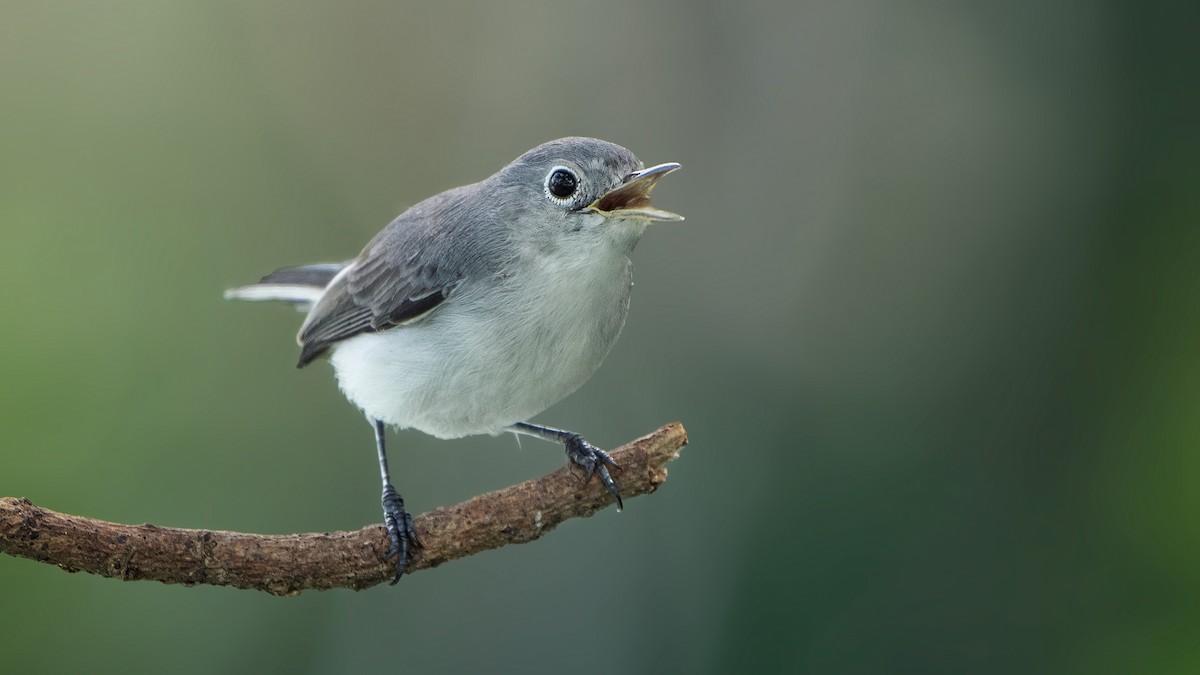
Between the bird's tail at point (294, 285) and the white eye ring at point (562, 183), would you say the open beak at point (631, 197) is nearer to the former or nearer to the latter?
the white eye ring at point (562, 183)

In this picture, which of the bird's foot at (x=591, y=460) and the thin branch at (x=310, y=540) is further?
the bird's foot at (x=591, y=460)

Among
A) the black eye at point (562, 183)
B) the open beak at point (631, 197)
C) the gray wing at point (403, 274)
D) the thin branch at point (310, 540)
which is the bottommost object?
the thin branch at point (310, 540)

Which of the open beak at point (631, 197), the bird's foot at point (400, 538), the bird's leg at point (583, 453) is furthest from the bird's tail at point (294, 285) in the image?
the open beak at point (631, 197)

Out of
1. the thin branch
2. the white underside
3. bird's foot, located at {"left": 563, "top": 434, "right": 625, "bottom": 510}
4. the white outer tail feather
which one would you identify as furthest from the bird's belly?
the white outer tail feather

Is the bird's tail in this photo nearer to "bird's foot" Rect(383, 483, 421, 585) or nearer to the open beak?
"bird's foot" Rect(383, 483, 421, 585)

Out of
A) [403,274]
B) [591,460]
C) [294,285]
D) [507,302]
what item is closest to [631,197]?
[507,302]

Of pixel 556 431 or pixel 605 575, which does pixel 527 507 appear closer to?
pixel 556 431

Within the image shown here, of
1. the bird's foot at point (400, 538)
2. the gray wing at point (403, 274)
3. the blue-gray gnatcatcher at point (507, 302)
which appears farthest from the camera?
the gray wing at point (403, 274)
